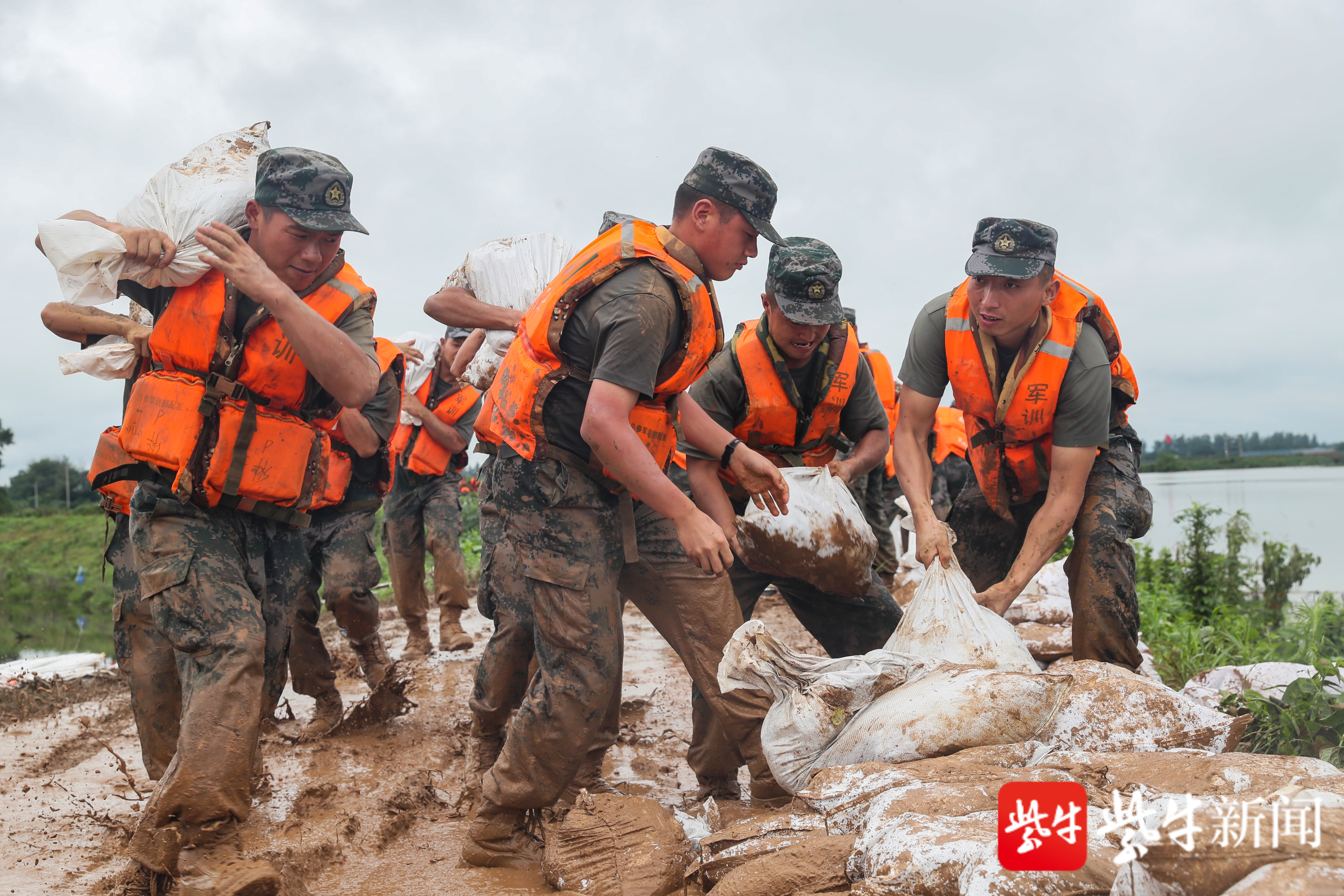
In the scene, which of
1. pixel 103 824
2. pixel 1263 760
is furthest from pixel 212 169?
pixel 1263 760

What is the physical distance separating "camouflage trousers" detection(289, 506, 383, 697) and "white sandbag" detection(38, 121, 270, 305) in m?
2.14

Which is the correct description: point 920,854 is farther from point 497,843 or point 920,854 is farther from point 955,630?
point 497,843

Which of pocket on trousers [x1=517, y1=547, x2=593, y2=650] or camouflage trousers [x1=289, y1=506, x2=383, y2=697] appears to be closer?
pocket on trousers [x1=517, y1=547, x2=593, y2=650]

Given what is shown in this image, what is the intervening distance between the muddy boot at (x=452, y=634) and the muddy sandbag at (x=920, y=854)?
4.81 metres

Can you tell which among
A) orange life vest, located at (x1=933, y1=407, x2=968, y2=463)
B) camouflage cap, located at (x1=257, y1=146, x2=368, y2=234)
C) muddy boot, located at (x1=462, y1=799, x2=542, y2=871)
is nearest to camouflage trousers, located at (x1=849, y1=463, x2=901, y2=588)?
orange life vest, located at (x1=933, y1=407, x2=968, y2=463)

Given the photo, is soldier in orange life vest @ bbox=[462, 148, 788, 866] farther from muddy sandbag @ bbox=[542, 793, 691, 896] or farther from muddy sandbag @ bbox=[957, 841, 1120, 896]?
muddy sandbag @ bbox=[957, 841, 1120, 896]

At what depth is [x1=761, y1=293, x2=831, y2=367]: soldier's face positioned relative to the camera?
3.67 metres

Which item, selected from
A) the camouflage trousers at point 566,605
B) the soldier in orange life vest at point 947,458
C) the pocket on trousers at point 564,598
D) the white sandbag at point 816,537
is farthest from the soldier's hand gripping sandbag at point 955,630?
the soldier in orange life vest at point 947,458

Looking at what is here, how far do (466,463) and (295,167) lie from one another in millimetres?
4055

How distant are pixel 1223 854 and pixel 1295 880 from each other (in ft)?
0.37

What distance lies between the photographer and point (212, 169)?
2924 mm

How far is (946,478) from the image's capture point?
9078mm

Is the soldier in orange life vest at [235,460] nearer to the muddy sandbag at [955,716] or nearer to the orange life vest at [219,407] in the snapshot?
the orange life vest at [219,407]

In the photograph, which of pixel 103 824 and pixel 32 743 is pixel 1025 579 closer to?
pixel 103 824
